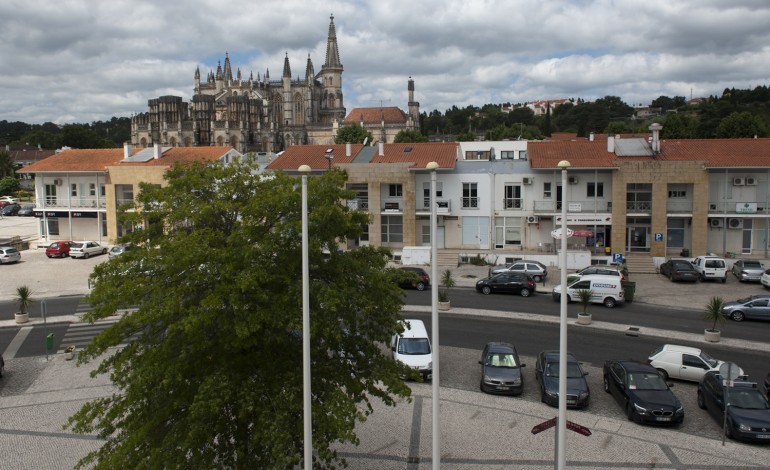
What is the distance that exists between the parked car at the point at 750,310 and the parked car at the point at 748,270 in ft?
27.5

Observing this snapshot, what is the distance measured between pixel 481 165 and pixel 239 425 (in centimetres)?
3385

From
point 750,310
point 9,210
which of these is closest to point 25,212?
point 9,210

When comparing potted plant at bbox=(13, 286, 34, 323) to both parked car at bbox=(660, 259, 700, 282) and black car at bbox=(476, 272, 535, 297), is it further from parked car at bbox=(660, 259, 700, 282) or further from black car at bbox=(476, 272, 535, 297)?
parked car at bbox=(660, 259, 700, 282)

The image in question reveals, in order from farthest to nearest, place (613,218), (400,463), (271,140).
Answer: (271,140)
(613,218)
(400,463)

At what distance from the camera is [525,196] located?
42.7 metres

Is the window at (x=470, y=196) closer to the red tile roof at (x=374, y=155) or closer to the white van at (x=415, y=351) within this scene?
the red tile roof at (x=374, y=155)

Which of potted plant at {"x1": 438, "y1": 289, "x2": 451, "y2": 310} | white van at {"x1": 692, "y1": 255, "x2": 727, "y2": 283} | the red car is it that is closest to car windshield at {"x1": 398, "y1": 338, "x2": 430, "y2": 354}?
potted plant at {"x1": 438, "y1": 289, "x2": 451, "y2": 310}

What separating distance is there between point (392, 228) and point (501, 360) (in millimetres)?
24836

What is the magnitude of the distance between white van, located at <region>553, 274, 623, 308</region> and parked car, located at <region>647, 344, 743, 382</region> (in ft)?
32.3

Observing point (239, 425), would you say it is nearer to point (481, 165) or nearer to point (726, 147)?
point (481, 165)

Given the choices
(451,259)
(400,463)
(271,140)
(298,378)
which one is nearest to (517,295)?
(451,259)

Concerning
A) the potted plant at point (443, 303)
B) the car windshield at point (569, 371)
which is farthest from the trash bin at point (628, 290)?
the car windshield at point (569, 371)

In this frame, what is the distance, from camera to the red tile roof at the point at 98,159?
5144 centimetres

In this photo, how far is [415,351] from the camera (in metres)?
21.4
